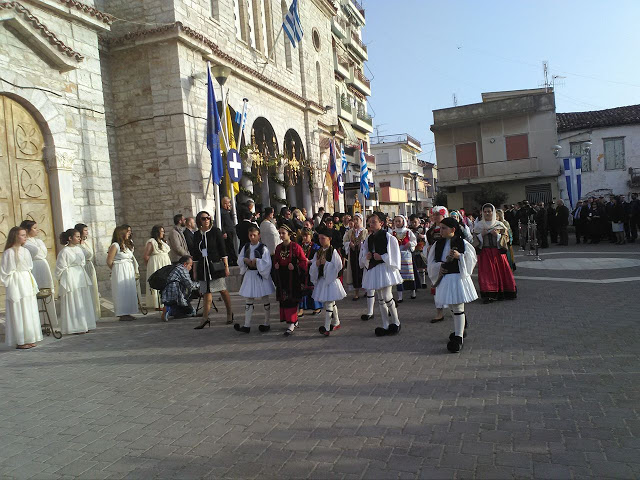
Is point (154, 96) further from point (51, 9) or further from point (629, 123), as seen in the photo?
point (629, 123)

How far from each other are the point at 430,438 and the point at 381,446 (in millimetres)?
400

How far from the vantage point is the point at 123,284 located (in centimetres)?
991

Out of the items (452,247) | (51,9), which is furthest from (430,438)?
(51,9)

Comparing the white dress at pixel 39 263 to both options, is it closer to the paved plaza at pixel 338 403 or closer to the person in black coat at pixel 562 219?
the paved plaza at pixel 338 403

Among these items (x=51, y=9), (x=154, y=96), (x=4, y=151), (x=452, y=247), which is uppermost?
(x=51, y=9)

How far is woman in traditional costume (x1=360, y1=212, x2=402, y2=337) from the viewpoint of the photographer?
738 centimetres

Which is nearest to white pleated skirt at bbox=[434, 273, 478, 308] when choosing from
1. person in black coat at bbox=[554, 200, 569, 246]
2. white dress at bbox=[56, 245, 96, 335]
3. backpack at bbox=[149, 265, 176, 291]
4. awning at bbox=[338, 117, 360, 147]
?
backpack at bbox=[149, 265, 176, 291]

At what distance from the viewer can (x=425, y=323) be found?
8094 mm

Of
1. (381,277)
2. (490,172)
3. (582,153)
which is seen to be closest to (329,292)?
(381,277)

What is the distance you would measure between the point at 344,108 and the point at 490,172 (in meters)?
12.7

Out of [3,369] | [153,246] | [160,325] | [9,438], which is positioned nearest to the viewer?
[9,438]

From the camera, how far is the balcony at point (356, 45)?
38.8 metres

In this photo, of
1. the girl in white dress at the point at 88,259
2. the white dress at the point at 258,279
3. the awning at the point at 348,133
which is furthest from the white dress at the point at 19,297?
the awning at the point at 348,133

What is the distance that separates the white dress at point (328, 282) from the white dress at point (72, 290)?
4222 millimetres
